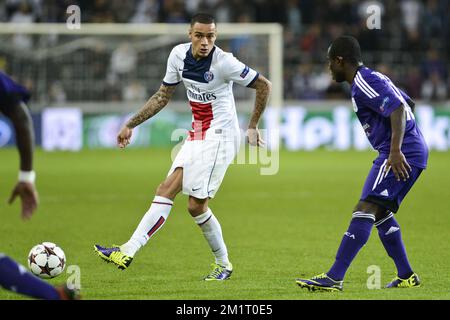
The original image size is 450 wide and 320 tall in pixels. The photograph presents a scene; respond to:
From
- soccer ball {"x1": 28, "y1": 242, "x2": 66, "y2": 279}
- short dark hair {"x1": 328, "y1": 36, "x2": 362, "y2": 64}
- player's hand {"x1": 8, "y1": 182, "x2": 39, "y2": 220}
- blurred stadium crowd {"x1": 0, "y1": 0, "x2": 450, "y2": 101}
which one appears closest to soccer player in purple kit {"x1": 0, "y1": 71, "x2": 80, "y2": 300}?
player's hand {"x1": 8, "y1": 182, "x2": 39, "y2": 220}

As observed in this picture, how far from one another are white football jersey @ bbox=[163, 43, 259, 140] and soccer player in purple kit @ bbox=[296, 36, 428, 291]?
1083mm

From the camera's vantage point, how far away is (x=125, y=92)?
2427 centimetres

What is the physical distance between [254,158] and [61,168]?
18.0ft

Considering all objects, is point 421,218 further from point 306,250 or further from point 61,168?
point 61,168

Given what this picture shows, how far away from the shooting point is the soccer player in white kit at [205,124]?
8.02 m

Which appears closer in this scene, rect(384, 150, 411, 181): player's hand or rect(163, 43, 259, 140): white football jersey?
rect(384, 150, 411, 181): player's hand

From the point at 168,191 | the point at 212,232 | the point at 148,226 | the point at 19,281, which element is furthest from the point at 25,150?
the point at 212,232

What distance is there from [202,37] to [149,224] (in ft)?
5.48

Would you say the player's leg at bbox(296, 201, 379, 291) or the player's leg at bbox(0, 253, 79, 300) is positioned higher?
the player's leg at bbox(0, 253, 79, 300)

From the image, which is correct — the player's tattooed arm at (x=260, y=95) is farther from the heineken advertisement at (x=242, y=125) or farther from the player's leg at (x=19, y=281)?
the heineken advertisement at (x=242, y=125)

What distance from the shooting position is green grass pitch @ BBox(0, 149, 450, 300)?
766cm

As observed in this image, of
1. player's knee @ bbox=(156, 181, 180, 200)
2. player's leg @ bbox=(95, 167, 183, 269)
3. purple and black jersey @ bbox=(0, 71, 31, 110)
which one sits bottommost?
player's leg @ bbox=(95, 167, 183, 269)

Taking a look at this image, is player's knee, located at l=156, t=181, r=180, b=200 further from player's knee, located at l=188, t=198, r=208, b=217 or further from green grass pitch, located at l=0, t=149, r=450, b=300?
green grass pitch, located at l=0, t=149, r=450, b=300
